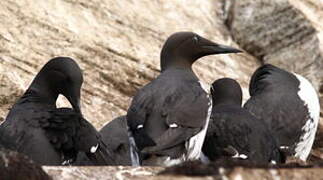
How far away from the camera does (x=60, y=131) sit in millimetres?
12805

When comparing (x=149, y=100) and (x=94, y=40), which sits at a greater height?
(x=149, y=100)

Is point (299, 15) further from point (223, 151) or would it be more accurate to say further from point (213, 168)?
point (213, 168)

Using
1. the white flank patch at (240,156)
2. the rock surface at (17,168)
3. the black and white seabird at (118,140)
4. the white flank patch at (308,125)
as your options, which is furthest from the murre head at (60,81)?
the rock surface at (17,168)

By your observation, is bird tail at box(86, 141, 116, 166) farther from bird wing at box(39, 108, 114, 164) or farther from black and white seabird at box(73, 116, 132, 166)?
black and white seabird at box(73, 116, 132, 166)

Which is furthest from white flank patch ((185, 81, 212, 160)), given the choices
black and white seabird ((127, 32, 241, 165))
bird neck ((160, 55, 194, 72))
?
bird neck ((160, 55, 194, 72))

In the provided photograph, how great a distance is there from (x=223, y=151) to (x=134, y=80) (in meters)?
4.70

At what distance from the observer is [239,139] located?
1339 centimetres

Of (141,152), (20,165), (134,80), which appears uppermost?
(20,165)

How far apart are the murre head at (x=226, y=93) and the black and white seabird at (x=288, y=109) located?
260 millimetres

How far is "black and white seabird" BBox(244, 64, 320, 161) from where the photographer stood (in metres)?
14.7

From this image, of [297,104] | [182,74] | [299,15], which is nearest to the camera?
[182,74]

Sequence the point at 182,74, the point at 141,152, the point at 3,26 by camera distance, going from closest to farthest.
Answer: the point at 141,152
the point at 182,74
the point at 3,26

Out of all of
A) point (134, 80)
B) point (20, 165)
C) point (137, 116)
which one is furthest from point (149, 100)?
point (134, 80)

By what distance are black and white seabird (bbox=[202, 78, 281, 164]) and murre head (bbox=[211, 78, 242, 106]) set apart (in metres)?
0.84
